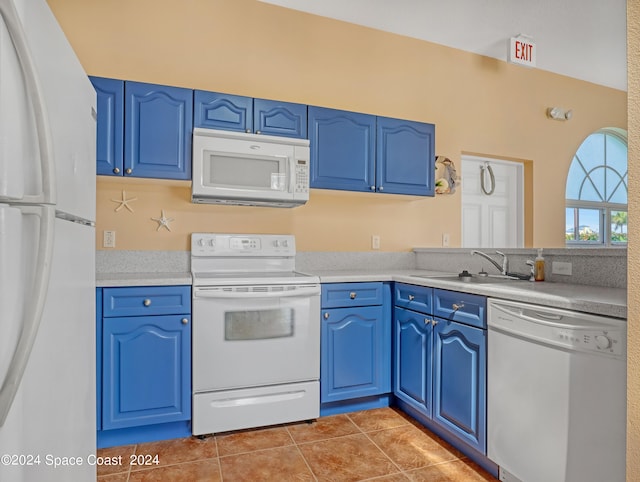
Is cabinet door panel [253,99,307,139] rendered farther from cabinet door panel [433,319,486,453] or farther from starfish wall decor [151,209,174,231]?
cabinet door panel [433,319,486,453]

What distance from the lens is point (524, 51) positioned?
3393 millimetres

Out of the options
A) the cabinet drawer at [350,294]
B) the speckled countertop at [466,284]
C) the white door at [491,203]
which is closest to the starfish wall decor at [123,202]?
the speckled countertop at [466,284]

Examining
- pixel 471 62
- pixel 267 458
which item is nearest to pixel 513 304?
pixel 267 458

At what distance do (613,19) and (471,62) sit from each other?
1072 millimetres

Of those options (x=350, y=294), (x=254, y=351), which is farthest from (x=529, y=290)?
(x=254, y=351)

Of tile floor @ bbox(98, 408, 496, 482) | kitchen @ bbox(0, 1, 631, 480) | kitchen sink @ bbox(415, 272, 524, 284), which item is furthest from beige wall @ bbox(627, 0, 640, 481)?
kitchen @ bbox(0, 1, 631, 480)

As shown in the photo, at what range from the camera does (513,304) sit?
5.36 ft

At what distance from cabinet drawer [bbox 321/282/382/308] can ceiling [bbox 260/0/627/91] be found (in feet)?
6.87

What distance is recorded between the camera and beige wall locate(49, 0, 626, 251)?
102 inches

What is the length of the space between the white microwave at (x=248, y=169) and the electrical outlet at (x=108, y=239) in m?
0.59

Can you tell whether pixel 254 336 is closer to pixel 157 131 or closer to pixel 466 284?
pixel 466 284

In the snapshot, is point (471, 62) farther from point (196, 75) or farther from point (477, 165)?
point (196, 75)

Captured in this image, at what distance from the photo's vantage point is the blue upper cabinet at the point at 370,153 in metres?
2.69

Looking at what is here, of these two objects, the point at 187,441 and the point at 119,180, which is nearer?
the point at 187,441
